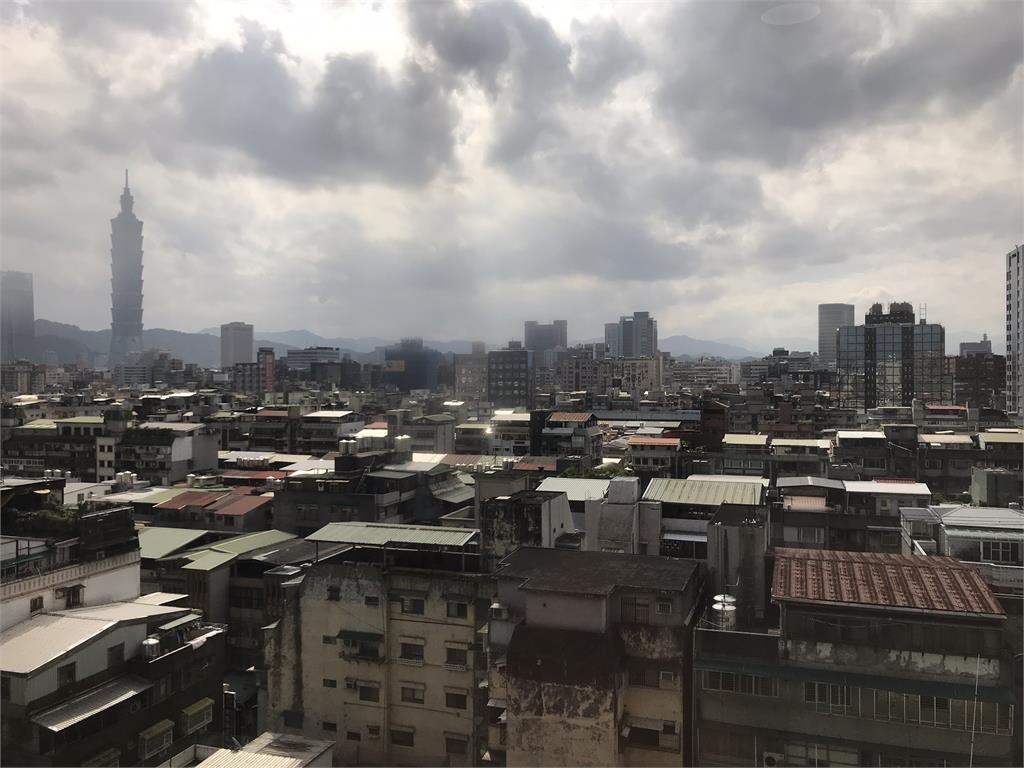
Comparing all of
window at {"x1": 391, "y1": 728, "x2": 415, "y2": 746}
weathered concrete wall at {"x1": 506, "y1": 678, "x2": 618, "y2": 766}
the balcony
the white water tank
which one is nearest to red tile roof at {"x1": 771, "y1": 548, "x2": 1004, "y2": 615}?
the white water tank

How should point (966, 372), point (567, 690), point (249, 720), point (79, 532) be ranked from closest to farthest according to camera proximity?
1. point (567, 690)
2. point (79, 532)
3. point (249, 720)
4. point (966, 372)

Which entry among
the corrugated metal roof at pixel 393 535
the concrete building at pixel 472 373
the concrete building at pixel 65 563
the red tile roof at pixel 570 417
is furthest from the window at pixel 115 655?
the concrete building at pixel 472 373

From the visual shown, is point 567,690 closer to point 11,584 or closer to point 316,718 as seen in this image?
point 316,718

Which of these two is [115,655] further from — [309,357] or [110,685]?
[309,357]

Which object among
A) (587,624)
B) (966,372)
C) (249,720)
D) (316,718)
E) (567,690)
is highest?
(966,372)

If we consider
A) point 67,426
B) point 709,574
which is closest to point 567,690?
point 709,574

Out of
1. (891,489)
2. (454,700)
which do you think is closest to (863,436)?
(891,489)

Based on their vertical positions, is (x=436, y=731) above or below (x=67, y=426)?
below
